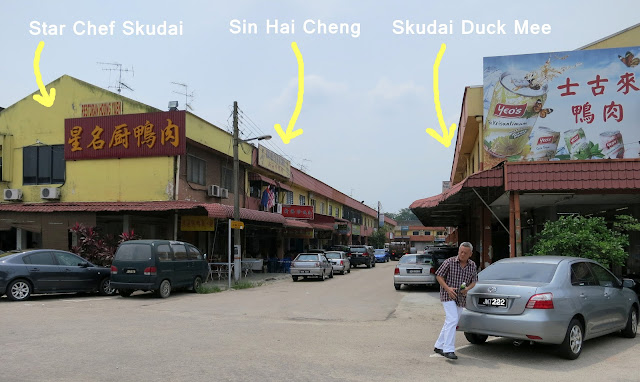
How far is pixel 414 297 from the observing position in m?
17.0

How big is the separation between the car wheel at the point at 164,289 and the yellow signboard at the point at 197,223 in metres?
5.29

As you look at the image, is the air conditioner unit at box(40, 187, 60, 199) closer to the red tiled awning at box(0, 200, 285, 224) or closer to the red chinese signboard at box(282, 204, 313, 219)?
the red tiled awning at box(0, 200, 285, 224)

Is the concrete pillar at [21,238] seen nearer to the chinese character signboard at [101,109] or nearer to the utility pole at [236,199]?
the chinese character signboard at [101,109]

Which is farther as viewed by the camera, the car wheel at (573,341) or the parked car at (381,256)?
the parked car at (381,256)

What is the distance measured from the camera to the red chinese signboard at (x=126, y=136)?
21641 mm

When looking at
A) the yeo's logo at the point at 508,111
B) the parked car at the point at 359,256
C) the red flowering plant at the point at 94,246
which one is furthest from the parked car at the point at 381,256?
the red flowering plant at the point at 94,246

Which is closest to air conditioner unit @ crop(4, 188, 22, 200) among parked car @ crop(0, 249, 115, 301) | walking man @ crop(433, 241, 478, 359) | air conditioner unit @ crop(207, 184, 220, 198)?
air conditioner unit @ crop(207, 184, 220, 198)

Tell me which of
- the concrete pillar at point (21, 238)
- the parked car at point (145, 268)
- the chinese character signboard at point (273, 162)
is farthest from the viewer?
the chinese character signboard at point (273, 162)

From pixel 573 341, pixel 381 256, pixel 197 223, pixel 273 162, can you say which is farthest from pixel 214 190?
pixel 381 256

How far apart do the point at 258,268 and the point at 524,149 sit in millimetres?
14491

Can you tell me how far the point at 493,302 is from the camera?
25.0 feet

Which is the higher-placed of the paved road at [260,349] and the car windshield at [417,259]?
the car windshield at [417,259]

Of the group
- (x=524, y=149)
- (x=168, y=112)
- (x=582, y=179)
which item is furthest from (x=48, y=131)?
(x=582, y=179)

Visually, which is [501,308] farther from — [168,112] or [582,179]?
[168,112]
